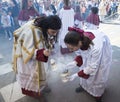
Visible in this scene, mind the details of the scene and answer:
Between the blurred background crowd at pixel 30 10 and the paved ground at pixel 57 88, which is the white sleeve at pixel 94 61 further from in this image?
the blurred background crowd at pixel 30 10

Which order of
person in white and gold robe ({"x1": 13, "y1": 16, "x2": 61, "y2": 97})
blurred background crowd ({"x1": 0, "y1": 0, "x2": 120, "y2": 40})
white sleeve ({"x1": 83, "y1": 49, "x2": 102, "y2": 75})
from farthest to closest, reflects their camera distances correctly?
blurred background crowd ({"x1": 0, "y1": 0, "x2": 120, "y2": 40}) < white sleeve ({"x1": 83, "y1": 49, "x2": 102, "y2": 75}) < person in white and gold robe ({"x1": 13, "y1": 16, "x2": 61, "y2": 97})

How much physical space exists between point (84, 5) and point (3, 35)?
16.7ft

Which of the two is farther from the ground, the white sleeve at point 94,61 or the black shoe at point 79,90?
the white sleeve at point 94,61

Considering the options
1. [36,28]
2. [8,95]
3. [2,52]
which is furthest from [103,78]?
[2,52]

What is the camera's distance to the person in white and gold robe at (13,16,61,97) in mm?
2252

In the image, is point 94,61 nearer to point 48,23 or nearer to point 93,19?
point 48,23

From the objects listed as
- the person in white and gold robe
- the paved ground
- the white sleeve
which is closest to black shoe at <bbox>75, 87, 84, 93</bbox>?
the paved ground

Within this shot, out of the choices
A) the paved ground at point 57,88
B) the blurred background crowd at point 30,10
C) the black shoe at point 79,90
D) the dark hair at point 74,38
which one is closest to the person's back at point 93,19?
the blurred background crowd at point 30,10

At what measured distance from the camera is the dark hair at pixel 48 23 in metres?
2.20

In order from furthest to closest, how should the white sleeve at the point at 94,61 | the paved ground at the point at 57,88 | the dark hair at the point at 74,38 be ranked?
the paved ground at the point at 57,88
the white sleeve at the point at 94,61
the dark hair at the point at 74,38

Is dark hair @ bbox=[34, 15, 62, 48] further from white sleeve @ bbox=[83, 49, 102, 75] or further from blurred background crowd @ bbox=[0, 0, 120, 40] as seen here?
blurred background crowd @ bbox=[0, 0, 120, 40]

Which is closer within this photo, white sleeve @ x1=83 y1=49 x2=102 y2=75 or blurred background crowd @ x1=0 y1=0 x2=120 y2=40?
white sleeve @ x1=83 y1=49 x2=102 y2=75

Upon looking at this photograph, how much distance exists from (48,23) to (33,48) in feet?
1.20

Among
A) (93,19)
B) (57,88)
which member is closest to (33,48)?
(57,88)
